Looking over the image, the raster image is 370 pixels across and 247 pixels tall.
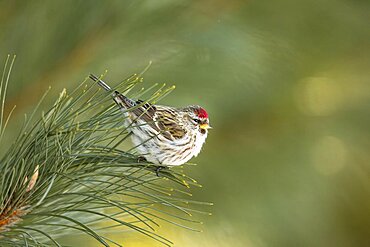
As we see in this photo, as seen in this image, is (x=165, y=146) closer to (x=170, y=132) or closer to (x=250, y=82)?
(x=170, y=132)

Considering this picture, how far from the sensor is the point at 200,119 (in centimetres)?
214

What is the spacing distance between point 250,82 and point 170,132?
0.86ft

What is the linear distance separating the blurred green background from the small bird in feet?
0.27

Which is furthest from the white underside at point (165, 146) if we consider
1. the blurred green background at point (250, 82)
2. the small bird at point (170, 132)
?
the blurred green background at point (250, 82)

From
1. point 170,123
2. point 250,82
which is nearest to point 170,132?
point 170,123

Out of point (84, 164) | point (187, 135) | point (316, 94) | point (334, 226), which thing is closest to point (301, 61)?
point (316, 94)

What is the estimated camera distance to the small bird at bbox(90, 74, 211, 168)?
1979mm

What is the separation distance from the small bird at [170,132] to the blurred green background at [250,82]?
0.08 metres

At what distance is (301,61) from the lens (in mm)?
2191

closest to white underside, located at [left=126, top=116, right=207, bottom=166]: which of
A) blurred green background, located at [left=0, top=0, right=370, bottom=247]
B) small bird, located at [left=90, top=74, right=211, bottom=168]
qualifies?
small bird, located at [left=90, top=74, right=211, bottom=168]

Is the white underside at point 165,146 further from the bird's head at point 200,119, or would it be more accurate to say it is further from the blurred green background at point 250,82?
the blurred green background at point 250,82

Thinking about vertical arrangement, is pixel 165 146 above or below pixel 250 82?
below

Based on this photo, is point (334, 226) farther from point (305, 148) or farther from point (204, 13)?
point (204, 13)

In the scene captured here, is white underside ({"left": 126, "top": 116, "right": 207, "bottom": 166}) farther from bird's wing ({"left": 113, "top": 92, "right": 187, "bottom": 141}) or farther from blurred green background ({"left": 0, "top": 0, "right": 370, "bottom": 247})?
blurred green background ({"left": 0, "top": 0, "right": 370, "bottom": 247})
